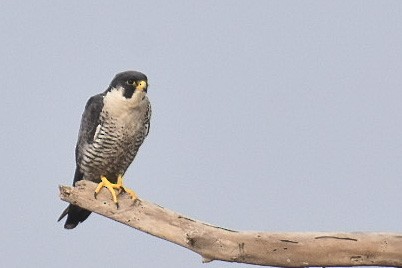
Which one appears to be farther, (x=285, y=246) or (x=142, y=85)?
(x=142, y=85)

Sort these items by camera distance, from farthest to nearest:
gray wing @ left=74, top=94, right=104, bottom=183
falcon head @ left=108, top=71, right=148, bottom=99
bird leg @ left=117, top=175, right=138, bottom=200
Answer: gray wing @ left=74, top=94, right=104, bottom=183
falcon head @ left=108, top=71, right=148, bottom=99
bird leg @ left=117, top=175, right=138, bottom=200

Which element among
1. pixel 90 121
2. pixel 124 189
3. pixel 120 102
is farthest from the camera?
pixel 90 121

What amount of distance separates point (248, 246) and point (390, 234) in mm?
715

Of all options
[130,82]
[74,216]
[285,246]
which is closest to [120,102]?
[130,82]

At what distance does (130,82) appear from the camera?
4.84 meters

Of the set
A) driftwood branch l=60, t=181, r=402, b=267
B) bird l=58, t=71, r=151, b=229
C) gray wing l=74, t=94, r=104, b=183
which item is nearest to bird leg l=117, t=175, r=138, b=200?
bird l=58, t=71, r=151, b=229

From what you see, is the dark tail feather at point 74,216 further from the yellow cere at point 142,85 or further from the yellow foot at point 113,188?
the yellow cere at point 142,85

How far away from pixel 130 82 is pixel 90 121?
0.41 meters

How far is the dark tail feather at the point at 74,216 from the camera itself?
17.1 ft

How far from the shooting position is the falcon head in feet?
15.8

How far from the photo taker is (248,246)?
3.99m

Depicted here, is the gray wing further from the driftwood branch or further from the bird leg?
the driftwood branch

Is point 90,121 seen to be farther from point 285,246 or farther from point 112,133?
point 285,246

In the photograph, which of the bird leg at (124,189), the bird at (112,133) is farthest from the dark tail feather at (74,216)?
the bird leg at (124,189)
